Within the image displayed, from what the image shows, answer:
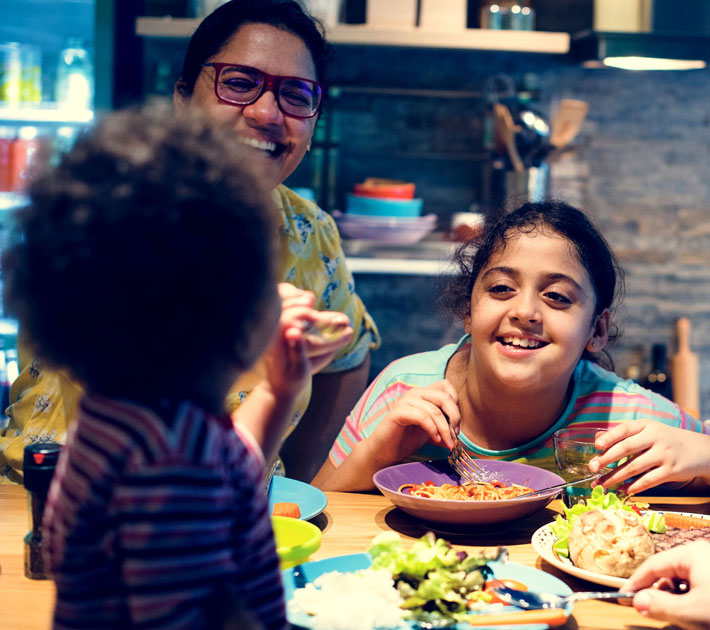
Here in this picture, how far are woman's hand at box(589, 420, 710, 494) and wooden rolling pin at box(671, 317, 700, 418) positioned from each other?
1864 mm

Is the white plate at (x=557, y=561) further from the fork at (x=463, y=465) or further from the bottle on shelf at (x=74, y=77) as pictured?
the bottle on shelf at (x=74, y=77)

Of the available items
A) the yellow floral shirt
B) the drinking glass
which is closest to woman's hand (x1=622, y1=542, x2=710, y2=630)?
the drinking glass

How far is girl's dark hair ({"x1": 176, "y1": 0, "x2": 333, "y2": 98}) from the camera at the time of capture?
1706 mm

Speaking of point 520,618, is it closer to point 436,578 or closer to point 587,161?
point 436,578

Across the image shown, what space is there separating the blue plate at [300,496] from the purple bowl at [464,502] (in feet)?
0.33

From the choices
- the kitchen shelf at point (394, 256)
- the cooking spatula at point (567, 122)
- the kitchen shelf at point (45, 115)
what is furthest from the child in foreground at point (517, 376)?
the kitchen shelf at point (45, 115)

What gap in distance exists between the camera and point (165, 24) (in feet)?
8.96

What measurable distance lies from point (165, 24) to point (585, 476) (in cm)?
214

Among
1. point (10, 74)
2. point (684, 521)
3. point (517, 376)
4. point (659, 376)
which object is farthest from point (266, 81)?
point (659, 376)

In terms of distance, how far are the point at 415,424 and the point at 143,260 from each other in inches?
39.1

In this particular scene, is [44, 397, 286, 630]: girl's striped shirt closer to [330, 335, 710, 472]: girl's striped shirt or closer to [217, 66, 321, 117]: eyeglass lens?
[330, 335, 710, 472]: girl's striped shirt

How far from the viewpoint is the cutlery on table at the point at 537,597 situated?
0.91 metres

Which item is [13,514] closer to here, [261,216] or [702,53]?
[261,216]

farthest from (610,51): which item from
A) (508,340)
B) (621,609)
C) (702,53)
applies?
(621,609)
